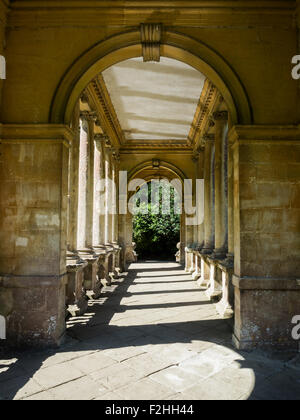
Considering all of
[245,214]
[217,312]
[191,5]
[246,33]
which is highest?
[191,5]

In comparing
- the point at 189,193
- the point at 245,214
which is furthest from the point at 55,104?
the point at 189,193

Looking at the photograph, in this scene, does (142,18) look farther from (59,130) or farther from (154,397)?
(154,397)

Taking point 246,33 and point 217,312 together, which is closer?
point 246,33

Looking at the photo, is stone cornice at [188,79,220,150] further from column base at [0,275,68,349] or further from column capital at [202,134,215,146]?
column base at [0,275,68,349]

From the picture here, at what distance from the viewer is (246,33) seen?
4.77 meters

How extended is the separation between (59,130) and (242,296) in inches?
146

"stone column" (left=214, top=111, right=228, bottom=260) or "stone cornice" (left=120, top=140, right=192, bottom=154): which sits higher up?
"stone cornice" (left=120, top=140, right=192, bottom=154)

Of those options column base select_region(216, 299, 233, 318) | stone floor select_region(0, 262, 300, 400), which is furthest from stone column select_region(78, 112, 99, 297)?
column base select_region(216, 299, 233, 318)

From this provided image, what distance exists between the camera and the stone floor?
317 cm

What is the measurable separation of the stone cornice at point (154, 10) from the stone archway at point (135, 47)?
0.25 m

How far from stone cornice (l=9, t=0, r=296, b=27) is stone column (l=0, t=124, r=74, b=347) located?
1.79m

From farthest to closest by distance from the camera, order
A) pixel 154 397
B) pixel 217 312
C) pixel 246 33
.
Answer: pixel 217 312, pixel 246 33, pixel 154 397

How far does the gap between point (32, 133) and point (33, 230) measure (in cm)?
148
